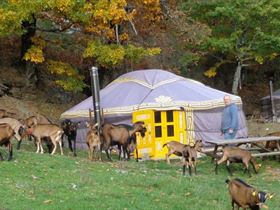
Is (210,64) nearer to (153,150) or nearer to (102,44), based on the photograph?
(102,44)

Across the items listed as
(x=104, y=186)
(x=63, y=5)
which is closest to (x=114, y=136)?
(x=104, y=186)

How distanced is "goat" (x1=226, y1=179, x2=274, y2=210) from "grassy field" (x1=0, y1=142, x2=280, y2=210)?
68 centimetres

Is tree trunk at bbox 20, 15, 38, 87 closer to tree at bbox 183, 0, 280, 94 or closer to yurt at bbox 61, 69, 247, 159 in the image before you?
yurt at bbox 61, 69, 247, 159

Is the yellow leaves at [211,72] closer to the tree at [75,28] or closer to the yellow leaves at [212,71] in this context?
the yellow leaves at [212,71]

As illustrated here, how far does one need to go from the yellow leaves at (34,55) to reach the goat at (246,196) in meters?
14.9

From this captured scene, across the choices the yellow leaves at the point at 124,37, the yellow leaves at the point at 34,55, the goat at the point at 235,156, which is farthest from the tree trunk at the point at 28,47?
the goat at the point at 235,156

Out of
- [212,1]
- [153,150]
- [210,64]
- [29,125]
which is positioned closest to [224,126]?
[153,150]

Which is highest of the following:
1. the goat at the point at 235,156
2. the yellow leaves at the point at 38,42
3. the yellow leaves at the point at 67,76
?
the yellow leaves at the point at 38,42

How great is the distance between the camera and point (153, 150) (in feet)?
66.1

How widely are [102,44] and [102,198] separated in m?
13.9

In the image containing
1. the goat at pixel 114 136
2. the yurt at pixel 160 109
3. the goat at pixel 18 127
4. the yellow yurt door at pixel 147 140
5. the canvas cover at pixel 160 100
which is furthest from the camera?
the canvas cover at pixel 160 100

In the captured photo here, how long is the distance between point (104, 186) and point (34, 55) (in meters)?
13.1

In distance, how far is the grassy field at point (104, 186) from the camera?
10781 millimetres

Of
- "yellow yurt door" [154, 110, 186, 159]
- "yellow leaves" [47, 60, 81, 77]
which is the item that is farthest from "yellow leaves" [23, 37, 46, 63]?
"yellow yurt door" [154, 110, 186, 159]
